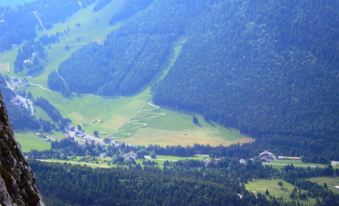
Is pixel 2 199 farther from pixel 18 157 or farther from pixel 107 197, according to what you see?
pixel 107 197

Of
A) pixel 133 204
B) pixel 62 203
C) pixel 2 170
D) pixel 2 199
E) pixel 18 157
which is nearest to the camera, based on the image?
pixel 2 199

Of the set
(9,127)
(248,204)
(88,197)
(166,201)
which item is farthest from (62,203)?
(9,127)

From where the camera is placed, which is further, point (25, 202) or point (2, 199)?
point (25, 202)

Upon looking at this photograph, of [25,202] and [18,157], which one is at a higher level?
[18,157]

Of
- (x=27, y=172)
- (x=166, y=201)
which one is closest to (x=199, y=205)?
(x=166, y=201)

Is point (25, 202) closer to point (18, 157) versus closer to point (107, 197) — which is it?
point (18, 157)

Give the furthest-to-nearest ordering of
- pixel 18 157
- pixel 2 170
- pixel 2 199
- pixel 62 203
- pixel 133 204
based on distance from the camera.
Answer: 1. pixel 133 204
2. pixel 62 203
3. pixel 18 157
4. pixel 2 170
5. pixel 2 199
